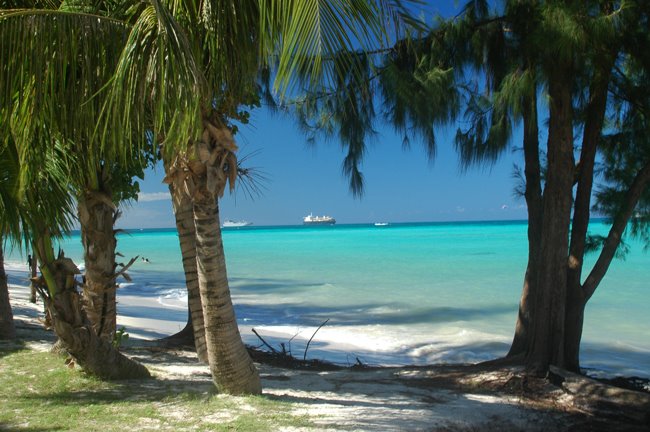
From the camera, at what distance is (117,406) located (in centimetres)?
424

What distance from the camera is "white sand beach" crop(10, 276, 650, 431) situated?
425 centimetres

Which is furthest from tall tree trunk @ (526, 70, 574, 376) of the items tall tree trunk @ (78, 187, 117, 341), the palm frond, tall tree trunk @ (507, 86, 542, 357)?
tall tree trunk @ (78, 187, 117, 341)

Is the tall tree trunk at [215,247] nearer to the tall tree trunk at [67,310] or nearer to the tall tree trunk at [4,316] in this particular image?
the tall tree trunk at [67,310]

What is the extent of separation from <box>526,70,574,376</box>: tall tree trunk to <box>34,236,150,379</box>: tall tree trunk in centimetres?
421

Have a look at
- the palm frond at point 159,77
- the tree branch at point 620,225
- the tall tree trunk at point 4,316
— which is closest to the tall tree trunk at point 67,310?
the palm frond at point 159,77

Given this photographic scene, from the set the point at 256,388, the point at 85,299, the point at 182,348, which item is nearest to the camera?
the point at 256,388

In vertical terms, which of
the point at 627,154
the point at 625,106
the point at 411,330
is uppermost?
the point at 625,106

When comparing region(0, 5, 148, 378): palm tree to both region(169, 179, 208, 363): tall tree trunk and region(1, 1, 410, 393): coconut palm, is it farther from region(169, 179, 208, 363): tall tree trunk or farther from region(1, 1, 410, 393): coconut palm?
region(169, 179, 208, 363): tall tree trunk

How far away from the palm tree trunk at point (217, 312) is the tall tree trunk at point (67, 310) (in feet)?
3.96

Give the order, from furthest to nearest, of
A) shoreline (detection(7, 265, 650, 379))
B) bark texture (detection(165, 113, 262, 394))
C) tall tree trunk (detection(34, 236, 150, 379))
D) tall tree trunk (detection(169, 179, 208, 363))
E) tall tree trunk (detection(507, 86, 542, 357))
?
1. shoreline (detection(7, 265, 650, 379))
2. tall tree trunk (detection(507, 86, 542, 357))
3. tall tree trunk (detection(169, 179, 208, 363))
4. tall tree trunk (detection(34, 236, 150, 379))
5. bark texture (detection(165, 113, 262, 394))

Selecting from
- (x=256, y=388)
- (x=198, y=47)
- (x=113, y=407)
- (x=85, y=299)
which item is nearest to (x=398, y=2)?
(x=198, y=47)

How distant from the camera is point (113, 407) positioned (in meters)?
4.21

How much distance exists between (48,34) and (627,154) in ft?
19.7

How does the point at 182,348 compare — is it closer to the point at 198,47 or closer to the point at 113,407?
the point at 113,407
